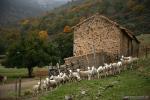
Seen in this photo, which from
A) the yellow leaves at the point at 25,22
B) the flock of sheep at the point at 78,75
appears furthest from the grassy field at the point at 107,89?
the yellow leaves at the point at 25,22

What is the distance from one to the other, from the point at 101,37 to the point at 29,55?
21909 millimetres

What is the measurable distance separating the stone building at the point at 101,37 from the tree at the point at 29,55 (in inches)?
740

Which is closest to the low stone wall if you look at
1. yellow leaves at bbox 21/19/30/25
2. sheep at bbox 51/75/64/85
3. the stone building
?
sheep at bbox 51/75/64/85

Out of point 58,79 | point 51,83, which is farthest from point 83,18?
point 51,83

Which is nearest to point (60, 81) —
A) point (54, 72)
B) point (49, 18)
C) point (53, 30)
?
point (54, 72)

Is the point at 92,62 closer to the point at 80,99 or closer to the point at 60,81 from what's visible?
the point at 60,81

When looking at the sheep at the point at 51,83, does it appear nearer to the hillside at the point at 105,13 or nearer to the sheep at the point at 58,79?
the sheep at the point at 58,79

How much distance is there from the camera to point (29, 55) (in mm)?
64562

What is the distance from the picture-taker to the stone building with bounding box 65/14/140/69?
145 feet

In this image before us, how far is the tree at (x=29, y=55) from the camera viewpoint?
6456 cm

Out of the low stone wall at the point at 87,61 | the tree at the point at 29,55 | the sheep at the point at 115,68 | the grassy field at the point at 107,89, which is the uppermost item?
the tree at the point at 29,55

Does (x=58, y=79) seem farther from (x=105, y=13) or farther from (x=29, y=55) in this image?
(x=105, y=13)

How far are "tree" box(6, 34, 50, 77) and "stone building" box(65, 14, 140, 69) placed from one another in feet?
61.7

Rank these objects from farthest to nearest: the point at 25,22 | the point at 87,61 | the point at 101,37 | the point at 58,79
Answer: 1. the point at 25,22
2. the point at 101,37
3. the point at 87,61
4. the point at 58,79
